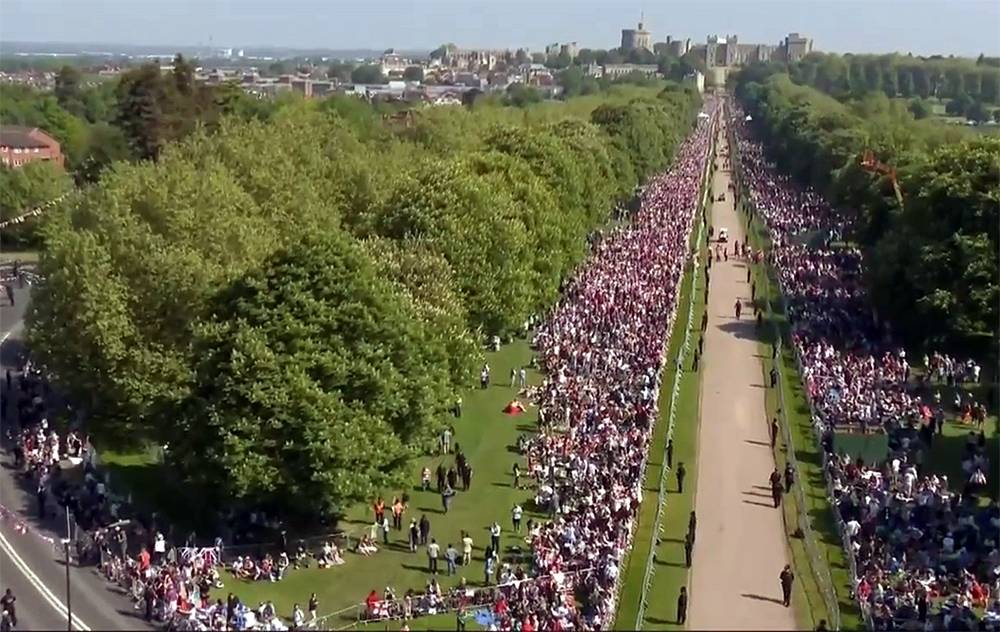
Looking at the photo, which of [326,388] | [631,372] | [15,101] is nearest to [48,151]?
[15,101]

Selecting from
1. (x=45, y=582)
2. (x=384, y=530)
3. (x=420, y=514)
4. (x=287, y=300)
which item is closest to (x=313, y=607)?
(x=384, y=530)

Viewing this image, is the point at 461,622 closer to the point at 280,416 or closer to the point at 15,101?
the point at 280,416

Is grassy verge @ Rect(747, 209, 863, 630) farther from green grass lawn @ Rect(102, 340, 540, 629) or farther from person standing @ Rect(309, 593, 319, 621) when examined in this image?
person standing @ Rect(309, 593, 319, 621)

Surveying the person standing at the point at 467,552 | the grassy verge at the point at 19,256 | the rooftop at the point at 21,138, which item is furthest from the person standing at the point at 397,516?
the rooftop at the point at 21,138

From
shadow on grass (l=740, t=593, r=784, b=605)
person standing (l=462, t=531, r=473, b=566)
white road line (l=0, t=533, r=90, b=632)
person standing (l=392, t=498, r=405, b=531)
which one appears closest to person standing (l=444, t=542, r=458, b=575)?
person standing (l=462, t=531, r=473, b=566)

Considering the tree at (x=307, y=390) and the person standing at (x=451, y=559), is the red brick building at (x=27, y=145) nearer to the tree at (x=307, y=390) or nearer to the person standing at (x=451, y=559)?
the tree at (x=307, y=390)

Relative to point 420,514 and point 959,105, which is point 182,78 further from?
point 959,105
